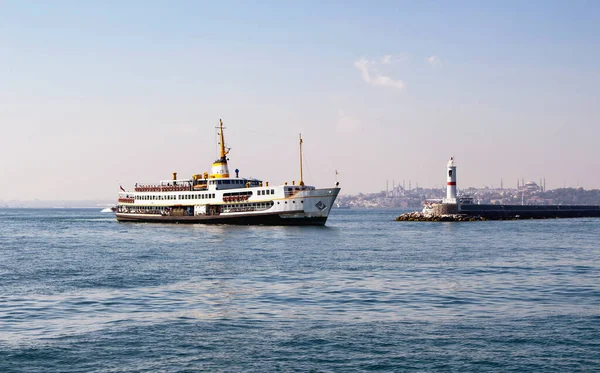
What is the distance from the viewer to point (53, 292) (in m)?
30.4

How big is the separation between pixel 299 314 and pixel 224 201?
244ft

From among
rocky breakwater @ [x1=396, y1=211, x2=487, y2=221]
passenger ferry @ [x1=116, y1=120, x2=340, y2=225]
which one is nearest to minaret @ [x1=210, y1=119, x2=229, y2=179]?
passenger ferry @ [x1=116, y1=120, x2=340, y2=225]

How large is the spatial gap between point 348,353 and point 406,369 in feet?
7.02

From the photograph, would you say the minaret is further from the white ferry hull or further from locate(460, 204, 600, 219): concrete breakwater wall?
locate(460, 204, 600, 219): concrete breakwater wall

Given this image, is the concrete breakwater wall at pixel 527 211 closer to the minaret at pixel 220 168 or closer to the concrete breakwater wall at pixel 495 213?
the concrete breakwater wall at pixel 495 213

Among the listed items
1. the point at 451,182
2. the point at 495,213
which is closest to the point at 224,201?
the point at 451,182

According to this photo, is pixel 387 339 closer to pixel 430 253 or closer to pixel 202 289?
pixel 202 289

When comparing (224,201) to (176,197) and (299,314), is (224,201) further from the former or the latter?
(299,314)

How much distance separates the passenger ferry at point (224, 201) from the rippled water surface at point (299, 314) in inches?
1617

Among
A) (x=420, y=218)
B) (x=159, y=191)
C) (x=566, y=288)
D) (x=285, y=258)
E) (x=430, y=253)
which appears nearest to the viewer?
(x=566, y=288)

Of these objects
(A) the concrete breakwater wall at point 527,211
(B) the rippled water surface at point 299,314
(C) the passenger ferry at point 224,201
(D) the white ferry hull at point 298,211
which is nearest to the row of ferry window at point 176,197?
(C) the passenger ferry at point 224,201

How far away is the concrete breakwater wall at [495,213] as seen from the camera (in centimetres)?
13275

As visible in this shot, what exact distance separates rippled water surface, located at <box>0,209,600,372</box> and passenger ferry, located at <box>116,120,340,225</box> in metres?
41.1

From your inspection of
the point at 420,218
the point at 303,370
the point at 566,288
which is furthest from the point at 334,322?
the point at 420,218
